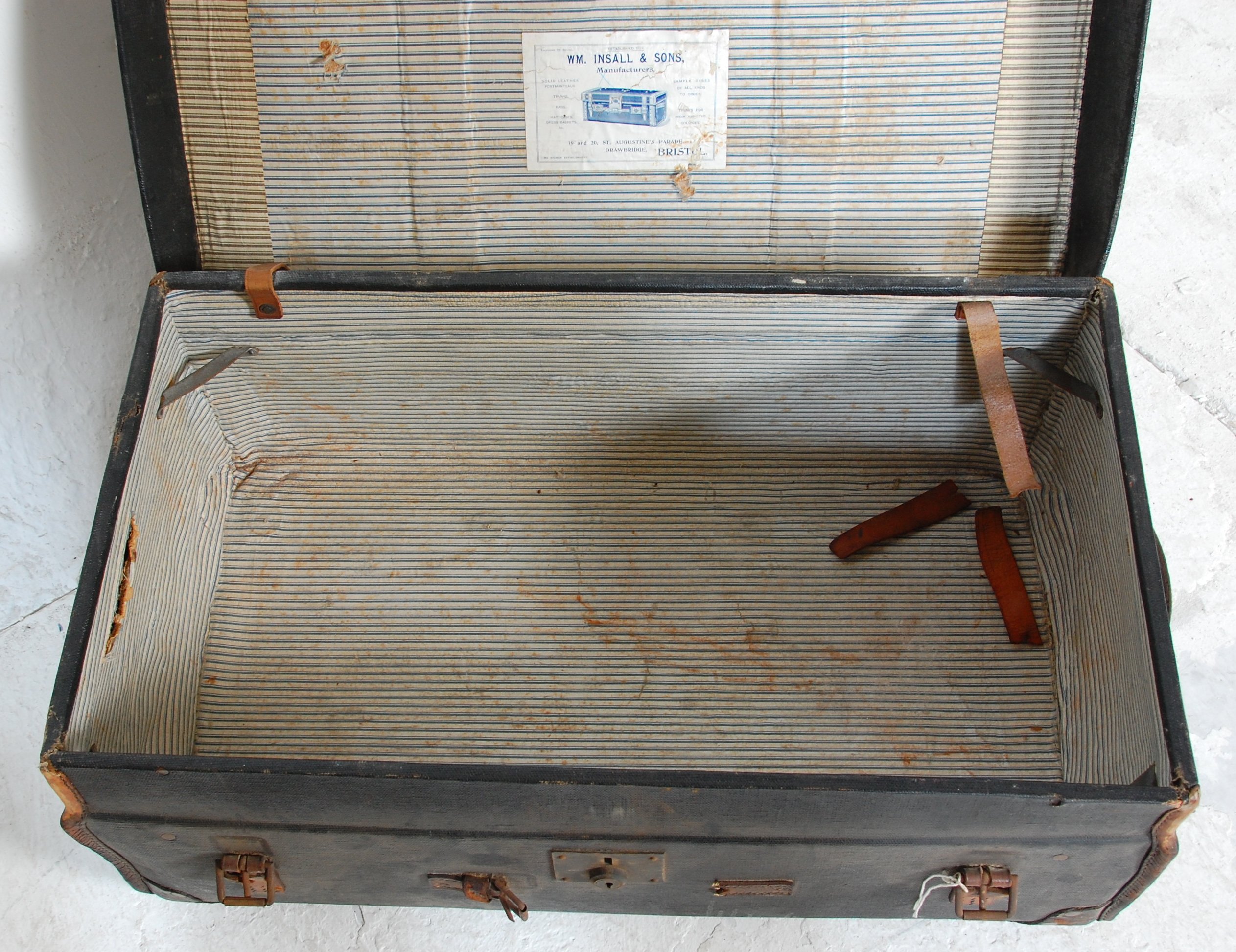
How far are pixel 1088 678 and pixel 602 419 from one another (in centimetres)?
83

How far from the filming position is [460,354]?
149cm

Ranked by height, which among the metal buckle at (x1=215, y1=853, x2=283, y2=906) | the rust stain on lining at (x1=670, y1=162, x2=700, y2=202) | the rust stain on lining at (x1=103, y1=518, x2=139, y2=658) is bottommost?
the metal buckle at (x1=215, y1=853, x2=283, y2=906)

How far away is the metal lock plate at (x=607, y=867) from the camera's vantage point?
3.70 feet

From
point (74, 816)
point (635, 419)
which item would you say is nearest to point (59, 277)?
point (74, 816)

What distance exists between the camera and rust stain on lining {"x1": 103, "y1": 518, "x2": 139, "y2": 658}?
124cm

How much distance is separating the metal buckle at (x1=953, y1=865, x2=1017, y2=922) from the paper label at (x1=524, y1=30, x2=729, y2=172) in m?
1.01

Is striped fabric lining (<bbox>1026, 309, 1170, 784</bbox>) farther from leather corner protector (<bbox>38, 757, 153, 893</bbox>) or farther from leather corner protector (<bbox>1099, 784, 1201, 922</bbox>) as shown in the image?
leather corner protector (<bbox>38, 757, 153, 893</bbox>)

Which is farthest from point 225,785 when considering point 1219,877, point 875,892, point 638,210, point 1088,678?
point 1219,877

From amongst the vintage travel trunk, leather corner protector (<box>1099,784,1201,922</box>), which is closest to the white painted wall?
the vintage travel trunk

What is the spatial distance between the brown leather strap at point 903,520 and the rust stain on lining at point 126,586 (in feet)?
3.41

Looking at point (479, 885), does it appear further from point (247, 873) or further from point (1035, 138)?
point (1035, 138)

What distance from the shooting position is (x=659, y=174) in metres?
1.41

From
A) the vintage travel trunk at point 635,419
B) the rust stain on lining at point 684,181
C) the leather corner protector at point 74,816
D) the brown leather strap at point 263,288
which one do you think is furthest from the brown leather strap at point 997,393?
the leather corner protector at point 74,816

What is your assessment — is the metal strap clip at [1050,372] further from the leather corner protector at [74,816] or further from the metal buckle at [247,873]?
the leather corner protector at [74,816]
